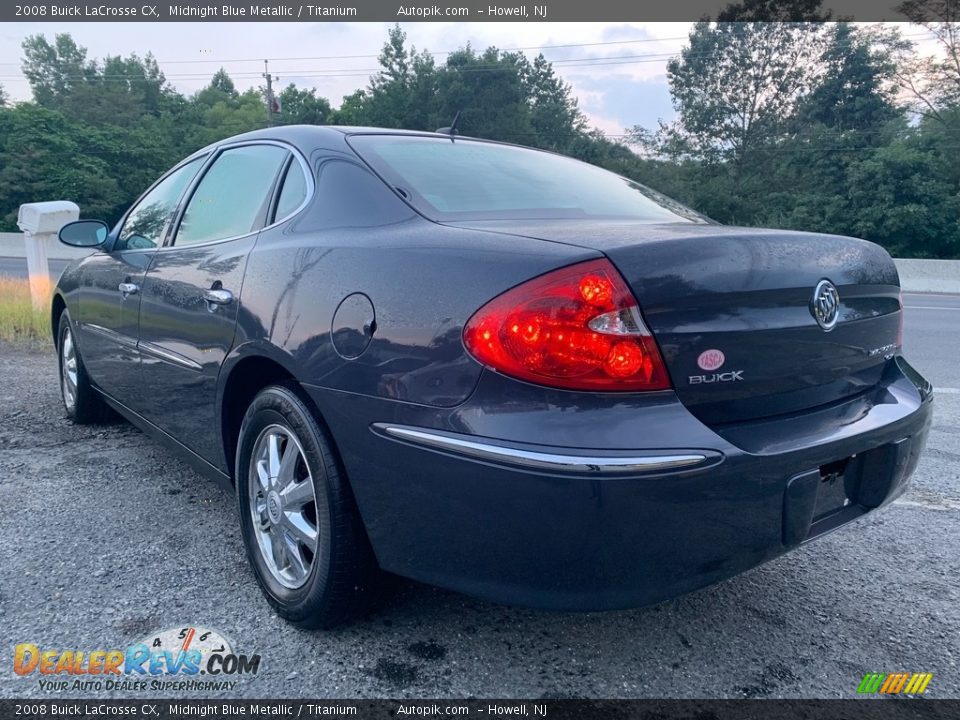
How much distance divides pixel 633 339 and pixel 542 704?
3.12 ft

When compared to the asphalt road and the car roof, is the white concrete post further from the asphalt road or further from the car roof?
the car roof

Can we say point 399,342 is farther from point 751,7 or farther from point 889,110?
point 751,7

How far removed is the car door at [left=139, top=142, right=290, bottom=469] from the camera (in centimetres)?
254

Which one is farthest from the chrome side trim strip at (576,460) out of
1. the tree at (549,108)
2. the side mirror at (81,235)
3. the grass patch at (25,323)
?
the tree at (549,108)

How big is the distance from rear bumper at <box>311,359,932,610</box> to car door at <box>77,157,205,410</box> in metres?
1.85

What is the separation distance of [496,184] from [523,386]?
1.11 m

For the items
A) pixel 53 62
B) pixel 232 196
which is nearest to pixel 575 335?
pixel 232 196

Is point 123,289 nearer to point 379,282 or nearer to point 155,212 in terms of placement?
point 155,212

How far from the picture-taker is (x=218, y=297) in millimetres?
2506

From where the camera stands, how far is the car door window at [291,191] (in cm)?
249

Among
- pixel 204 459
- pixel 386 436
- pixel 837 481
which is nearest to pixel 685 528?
pixel 837 481

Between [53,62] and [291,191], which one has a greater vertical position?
[53,62]

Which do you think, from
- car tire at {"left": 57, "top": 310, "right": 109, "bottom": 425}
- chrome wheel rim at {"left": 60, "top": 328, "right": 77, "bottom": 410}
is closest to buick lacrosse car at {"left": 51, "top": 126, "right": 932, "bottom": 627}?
car tire at {"left": 57, "top": 310, "right": 109, "bottom": 425}

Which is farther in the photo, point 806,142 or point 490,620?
point 806,142
